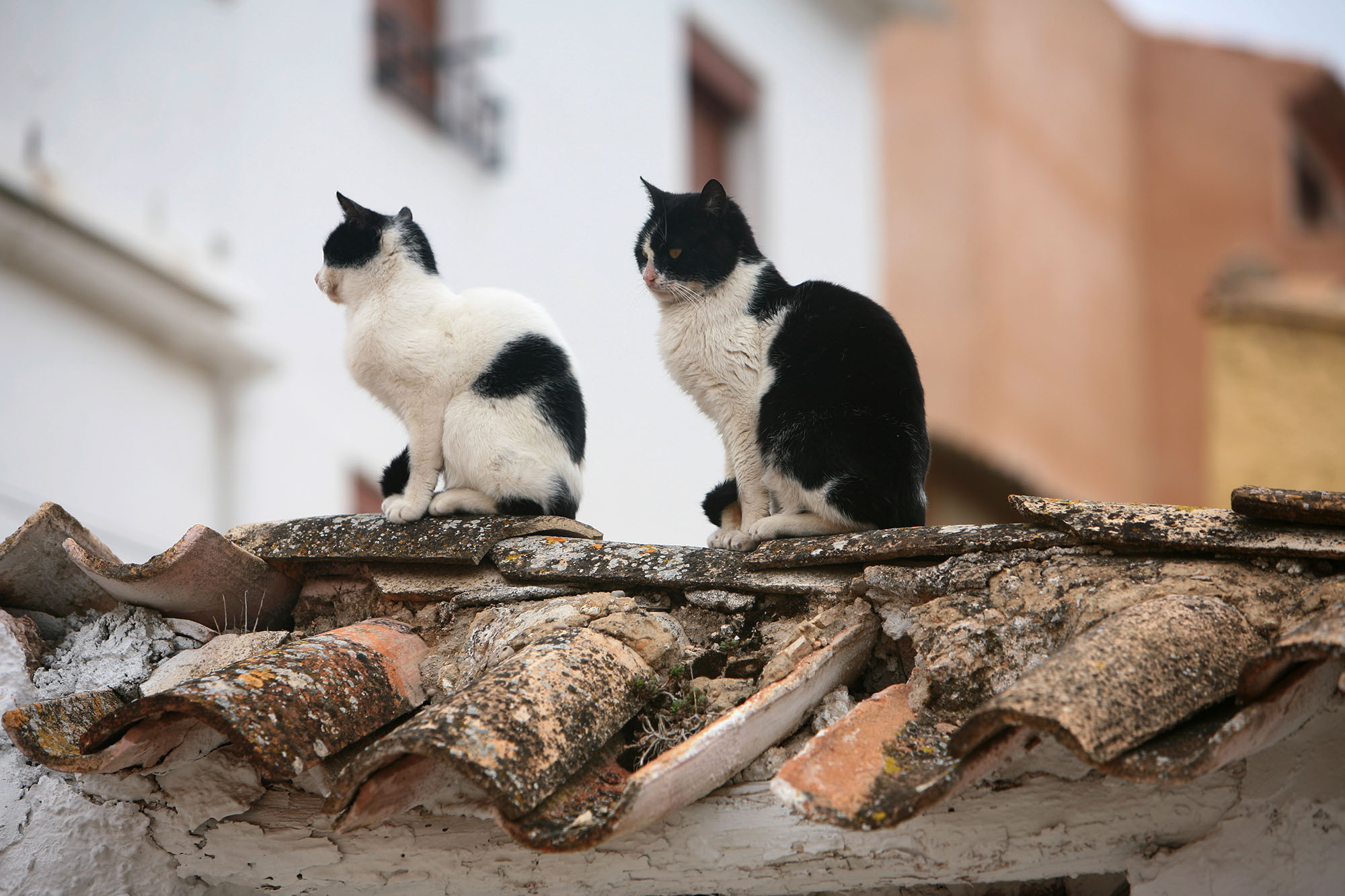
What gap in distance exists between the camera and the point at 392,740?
2.32 meters

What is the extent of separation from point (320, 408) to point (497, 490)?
16.7ft

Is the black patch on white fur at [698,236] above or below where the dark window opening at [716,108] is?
below

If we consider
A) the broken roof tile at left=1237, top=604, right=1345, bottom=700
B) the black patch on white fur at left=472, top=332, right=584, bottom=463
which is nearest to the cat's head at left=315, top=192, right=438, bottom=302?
the black patch on white fur at left=472, top=332, right=584, bottom=463

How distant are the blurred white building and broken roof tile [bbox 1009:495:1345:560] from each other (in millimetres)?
3380

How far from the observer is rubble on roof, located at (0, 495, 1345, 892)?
229 cm

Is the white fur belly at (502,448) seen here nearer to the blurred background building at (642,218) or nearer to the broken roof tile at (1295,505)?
the broken roof tile at (1295,505)

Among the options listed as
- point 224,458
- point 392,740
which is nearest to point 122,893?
point 392,740

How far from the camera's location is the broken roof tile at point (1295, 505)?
2.56 meters

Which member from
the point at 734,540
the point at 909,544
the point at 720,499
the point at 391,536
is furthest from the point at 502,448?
the point at 909,544

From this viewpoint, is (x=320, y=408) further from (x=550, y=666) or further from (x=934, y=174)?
(x=934, y=174)

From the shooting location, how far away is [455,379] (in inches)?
145

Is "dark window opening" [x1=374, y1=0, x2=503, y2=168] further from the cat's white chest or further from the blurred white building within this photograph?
the cat's white chest

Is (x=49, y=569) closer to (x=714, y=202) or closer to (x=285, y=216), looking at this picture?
(x=714, y=202)

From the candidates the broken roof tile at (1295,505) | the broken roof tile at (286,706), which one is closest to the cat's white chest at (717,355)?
the broken roof tile at (286,706)
